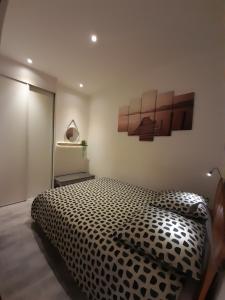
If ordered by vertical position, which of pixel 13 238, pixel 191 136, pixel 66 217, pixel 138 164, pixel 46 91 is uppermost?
pixel 46 91

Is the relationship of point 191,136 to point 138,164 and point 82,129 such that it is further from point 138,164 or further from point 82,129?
point 82,129

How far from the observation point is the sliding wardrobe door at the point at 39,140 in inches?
113

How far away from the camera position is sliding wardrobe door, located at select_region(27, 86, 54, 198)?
2.88m

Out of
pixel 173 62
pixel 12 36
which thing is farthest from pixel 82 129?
pixel 173 62

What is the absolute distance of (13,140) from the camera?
2.60 m

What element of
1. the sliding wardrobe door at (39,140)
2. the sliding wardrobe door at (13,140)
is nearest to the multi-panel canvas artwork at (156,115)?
the sliding wardrobe door at (39,140)

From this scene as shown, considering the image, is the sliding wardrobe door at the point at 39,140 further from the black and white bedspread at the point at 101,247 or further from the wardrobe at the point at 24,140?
the black and white bedspread at the point at 101,247

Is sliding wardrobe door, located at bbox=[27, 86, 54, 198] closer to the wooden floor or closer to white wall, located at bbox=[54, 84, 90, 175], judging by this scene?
Result: white wall, located at bbox=[54, 84, 90, 175]

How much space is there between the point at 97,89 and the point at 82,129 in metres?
1.05

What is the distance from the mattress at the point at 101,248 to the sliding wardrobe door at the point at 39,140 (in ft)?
3.62

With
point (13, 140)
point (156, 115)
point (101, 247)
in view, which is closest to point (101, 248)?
point (101, 247)

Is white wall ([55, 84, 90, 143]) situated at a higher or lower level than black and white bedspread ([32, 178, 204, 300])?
higher

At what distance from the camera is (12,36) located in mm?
1902

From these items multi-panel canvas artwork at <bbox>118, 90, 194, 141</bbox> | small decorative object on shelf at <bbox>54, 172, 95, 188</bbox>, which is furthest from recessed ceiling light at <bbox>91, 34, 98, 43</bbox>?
small decorative object on shelf at <bbox>54, 172, 95, 188</bbox>
